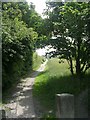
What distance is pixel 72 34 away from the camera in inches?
436

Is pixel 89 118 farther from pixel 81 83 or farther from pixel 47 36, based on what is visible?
pixel 47 36

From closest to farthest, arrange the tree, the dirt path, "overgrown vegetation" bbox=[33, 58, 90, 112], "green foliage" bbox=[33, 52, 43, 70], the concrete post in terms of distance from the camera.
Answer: the concrete post < the dirt path < "overgrown vegetation" bbox=[33, 58, 90, 112] < the tree < "green foliage" bbox=[33, 52, 43, 70]

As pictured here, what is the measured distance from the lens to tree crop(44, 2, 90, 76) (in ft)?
34.2

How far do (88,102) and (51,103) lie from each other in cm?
251

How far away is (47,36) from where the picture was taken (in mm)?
14102

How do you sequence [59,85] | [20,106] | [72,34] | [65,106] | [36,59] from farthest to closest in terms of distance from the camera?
1. [36,59]
2. [59,85]
3. [72,34]
4. [20,106]
5. [65,106]

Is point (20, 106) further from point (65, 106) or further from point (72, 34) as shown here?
point (65, 106)

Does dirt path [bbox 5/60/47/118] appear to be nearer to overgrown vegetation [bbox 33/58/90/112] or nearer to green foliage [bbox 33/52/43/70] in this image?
overgrown vegetation [bbox 33/58/90/112]

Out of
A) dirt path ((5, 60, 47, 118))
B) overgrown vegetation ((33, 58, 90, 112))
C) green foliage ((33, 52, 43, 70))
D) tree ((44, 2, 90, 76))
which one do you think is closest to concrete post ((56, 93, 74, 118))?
dirt path ((5, 60, 47, 118))

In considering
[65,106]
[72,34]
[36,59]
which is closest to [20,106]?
[72,34]

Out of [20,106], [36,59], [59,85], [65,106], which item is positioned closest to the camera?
[65,106]

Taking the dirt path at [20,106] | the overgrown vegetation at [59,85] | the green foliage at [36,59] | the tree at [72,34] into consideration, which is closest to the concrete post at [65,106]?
the dirt path at [20,106]

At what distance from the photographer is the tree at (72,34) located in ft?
34.2

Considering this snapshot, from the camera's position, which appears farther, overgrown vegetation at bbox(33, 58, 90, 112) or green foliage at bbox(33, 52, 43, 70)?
green foliage at bbox(33, 52, 43, 70)
